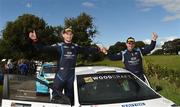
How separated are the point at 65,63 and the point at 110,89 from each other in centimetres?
152

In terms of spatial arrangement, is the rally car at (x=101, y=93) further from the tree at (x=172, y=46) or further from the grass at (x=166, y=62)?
the tree at (x=172, y=46)

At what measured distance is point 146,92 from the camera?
7.41 metres

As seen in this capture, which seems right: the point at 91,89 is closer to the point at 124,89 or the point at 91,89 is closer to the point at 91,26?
the point at 124,89

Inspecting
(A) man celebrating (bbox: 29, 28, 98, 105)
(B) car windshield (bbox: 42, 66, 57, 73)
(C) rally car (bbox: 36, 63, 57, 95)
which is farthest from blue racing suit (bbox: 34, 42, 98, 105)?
(B) car windshield (bbox: 42, 66, 57, 73)

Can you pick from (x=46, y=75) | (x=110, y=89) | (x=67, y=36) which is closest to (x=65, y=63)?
(x=67, y=36)

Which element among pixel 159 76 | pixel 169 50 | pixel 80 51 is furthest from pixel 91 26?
pixel 169 50

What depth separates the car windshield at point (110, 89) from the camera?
6.96 m

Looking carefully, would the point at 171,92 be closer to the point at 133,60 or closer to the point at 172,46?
the point at 133,60

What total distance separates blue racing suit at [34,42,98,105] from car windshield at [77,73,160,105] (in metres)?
0.43

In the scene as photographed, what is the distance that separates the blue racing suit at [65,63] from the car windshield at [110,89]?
1.40ft

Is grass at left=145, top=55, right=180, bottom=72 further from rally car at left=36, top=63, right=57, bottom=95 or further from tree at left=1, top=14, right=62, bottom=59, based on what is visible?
tree at left=1, top=14, right=62, bottom=59

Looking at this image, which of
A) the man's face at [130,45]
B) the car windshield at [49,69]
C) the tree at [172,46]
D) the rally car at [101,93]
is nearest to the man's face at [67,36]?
the rally car at [101,93]

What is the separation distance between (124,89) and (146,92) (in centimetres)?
38

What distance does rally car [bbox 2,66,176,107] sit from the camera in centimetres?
678
